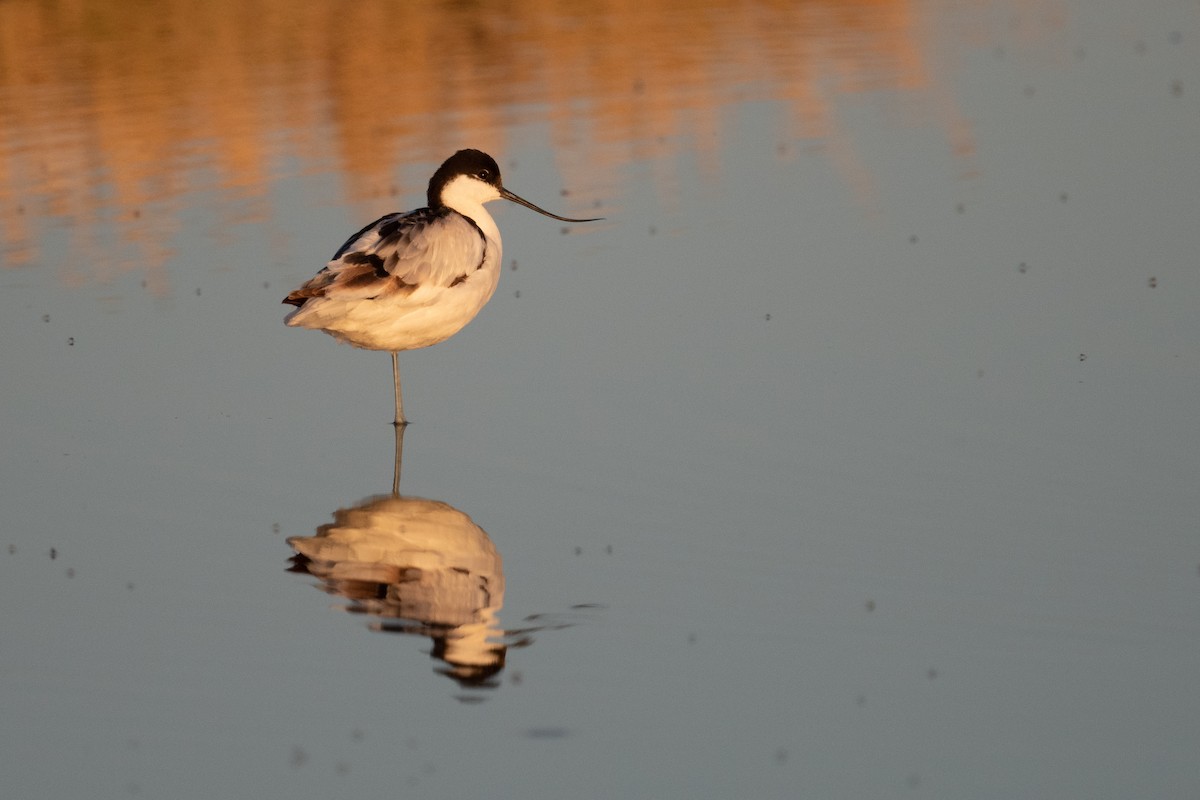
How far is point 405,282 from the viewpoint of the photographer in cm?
870

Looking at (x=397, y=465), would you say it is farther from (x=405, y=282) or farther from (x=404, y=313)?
(x=405, y=282)

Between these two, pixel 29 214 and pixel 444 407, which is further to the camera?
pixel 29 214

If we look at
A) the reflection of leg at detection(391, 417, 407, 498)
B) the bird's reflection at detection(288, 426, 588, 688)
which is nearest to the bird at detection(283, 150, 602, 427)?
the reflection of leg at detection(391, 417, 407, 498)

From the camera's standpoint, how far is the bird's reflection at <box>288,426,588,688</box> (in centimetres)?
624

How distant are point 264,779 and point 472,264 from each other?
14.1 ft

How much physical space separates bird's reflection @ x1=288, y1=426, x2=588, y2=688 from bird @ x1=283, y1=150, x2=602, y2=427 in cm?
111

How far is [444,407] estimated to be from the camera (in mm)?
9320

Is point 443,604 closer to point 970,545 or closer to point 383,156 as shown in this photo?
point 970,545

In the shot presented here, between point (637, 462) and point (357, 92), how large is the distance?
11.3m

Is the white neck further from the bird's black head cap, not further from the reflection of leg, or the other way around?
the reflection of leg

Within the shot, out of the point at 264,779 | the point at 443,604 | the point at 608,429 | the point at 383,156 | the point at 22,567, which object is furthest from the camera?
the point at 383,156

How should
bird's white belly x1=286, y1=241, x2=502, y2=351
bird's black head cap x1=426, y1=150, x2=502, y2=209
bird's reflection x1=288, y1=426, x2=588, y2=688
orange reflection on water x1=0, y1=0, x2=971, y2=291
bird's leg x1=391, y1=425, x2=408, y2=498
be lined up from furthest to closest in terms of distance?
orange reflection on water x1=0, y1=0, x2=971, y2=291 < bird's black head cap x1=426, y1=150, x2=502, y2=209 < bird's white belly x1=286, y1=241, x2=502, y2=351 < bird's leg x1=391, y1=425, x2=408, y2=498 < bird's reflection x1=288, y1=426, x2=588, y2=688

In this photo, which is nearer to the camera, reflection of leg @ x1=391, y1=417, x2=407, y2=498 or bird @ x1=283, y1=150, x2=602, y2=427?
reflection of leg @ x1=391, y1=417, x2=407, y2=498

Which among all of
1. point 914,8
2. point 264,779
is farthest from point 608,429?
point 914,8
